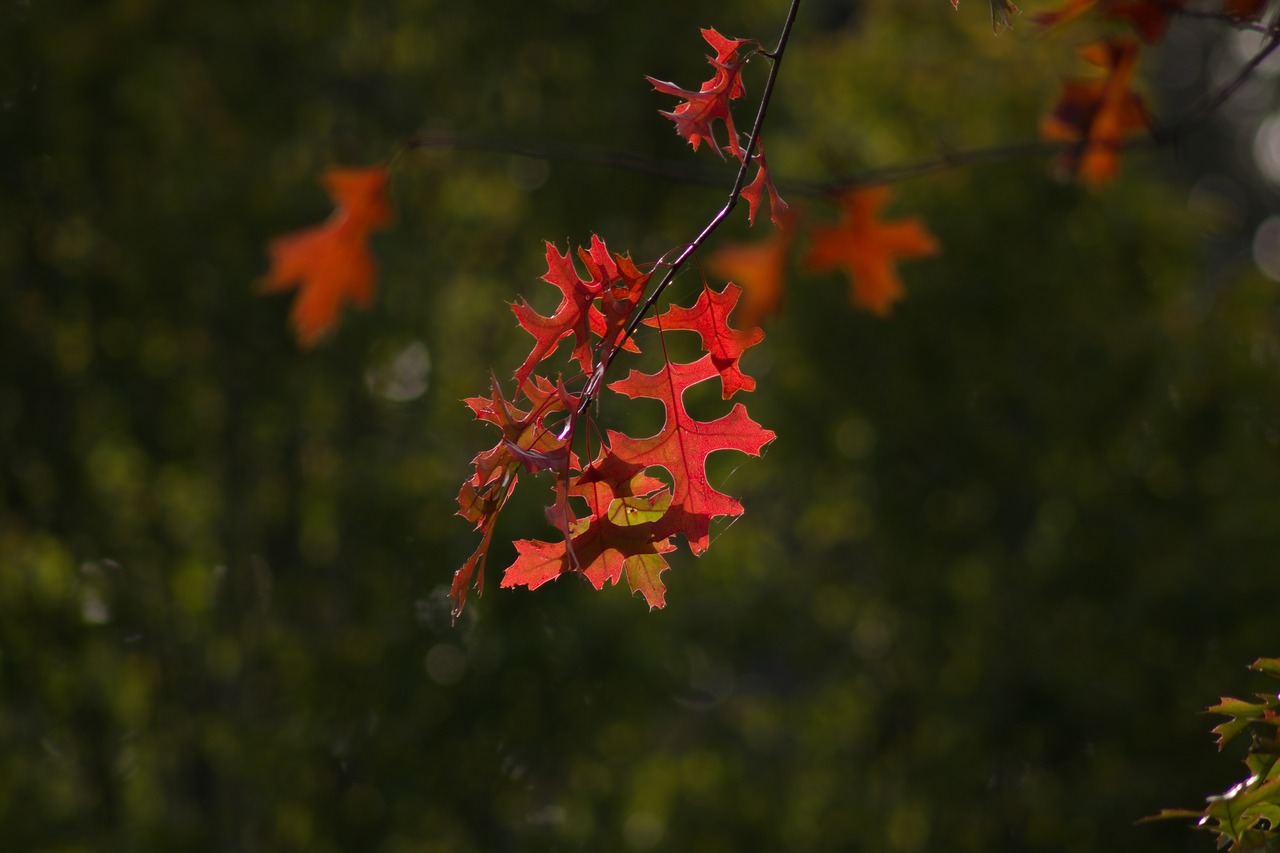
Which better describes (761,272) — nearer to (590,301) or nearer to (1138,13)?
(590,301)

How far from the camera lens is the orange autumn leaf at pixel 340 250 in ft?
7.06

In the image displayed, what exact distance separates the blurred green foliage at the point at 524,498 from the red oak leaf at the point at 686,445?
2844 mm

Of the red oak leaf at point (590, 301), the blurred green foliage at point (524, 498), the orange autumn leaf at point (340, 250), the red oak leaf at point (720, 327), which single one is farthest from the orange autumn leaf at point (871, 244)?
the blurred green foliage at point (524, 498)

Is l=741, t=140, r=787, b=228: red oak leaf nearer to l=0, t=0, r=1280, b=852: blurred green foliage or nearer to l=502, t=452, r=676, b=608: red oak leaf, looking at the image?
l=502, t=452, r=676, b=608: red oak leaf

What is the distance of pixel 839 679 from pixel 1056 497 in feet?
3.67

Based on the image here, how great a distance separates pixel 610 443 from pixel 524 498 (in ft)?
9.76

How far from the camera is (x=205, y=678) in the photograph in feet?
15.4

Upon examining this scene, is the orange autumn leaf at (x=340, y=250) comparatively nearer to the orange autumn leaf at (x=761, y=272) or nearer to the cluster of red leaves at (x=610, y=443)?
the cluster of red leaves at (x=610, y=443)

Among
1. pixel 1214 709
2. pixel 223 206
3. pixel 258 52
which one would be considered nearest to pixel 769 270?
pixel 1214 709

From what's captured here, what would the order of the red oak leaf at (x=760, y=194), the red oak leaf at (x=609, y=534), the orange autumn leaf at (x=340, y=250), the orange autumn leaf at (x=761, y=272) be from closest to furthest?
the orange autumn leaf at (x=761, y=272)
the red oak leaf at (x=760, y=194)
the red oak leaf at (x=609, y=534)
the orange autumn leaf at (x=340, y=250)

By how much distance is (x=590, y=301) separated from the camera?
1386 millimetres

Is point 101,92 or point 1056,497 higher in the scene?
point 101,92

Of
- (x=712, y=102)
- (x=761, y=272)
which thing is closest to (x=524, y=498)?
(x=712, y=102)

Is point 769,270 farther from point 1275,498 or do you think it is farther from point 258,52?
point 258,52
